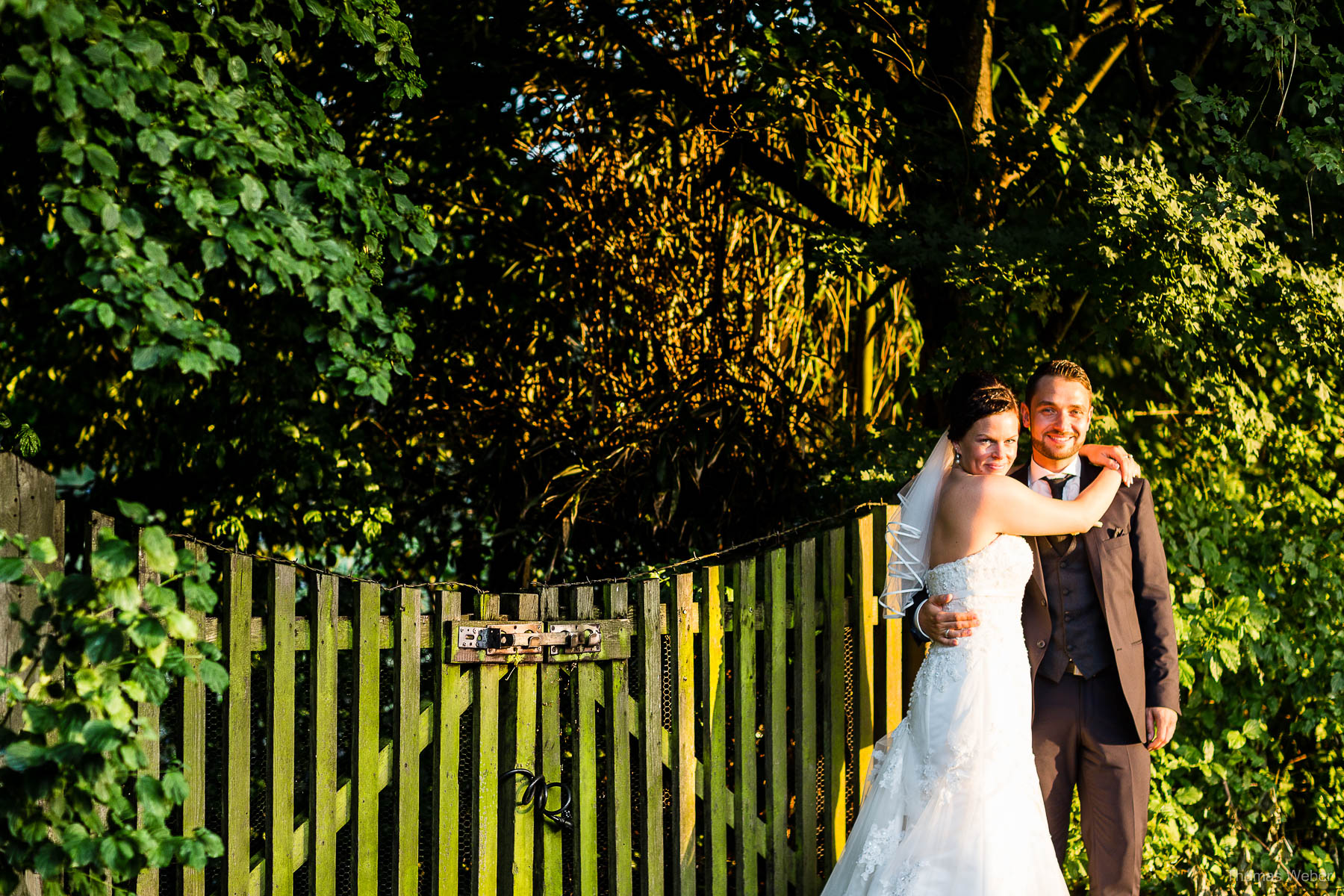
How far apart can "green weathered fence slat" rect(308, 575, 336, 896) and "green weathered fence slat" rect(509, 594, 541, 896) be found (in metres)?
0.54

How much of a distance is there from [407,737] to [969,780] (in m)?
1.71

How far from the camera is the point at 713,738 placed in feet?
12.0

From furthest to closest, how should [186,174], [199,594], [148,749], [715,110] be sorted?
1. [715,110]
2. [148,749]
3. [186,174]
4. [199,594]

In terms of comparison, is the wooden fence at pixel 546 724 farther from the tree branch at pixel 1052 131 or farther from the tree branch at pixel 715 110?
the tree branch at pixel 715 110

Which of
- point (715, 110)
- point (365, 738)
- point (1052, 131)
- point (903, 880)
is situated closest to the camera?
point (365, 738)

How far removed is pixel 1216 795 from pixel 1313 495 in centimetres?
142

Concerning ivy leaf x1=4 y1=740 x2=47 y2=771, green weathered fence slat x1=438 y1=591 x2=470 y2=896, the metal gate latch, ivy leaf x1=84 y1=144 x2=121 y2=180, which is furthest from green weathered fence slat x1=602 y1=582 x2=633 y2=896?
ivy leaf x1=84 y1=144 x2=121 y2=180

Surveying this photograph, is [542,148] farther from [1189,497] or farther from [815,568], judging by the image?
Result: [1189,497]

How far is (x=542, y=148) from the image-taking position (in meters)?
5.79

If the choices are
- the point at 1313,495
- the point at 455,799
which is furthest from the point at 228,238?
the point at 1313,495

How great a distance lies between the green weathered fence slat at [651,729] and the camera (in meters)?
3.55

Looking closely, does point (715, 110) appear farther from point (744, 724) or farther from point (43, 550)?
point (43, 550)

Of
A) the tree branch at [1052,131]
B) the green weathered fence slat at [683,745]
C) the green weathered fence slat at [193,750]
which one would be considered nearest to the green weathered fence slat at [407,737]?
the green weathered fence slat at [193,750]

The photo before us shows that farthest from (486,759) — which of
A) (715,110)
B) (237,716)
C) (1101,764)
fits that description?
(715,110)
